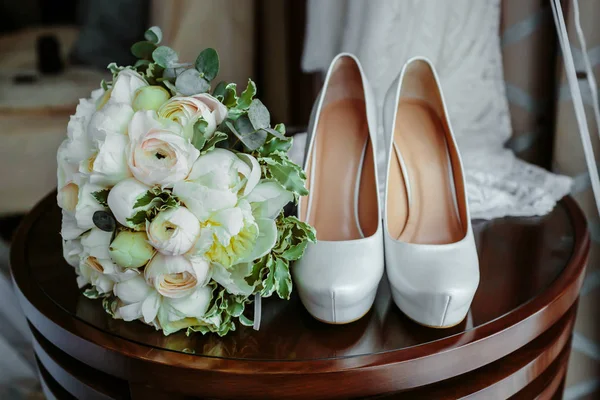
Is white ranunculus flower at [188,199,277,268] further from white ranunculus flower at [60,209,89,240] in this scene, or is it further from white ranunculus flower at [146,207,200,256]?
white ranunculus flower at [60,209,89,240]

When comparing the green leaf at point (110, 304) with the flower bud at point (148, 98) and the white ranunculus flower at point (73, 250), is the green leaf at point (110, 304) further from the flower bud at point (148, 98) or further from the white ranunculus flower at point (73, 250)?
the flower bud at point (148, 98)

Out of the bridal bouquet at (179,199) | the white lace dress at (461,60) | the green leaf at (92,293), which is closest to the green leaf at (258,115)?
the bridal bouquet at (179,199)

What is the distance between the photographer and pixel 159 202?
424 millimetres

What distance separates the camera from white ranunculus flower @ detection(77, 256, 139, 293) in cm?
45

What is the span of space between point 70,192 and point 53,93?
1.09 metres

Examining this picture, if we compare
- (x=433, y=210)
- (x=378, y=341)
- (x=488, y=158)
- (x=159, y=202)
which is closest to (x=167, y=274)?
(x=159, y=202)

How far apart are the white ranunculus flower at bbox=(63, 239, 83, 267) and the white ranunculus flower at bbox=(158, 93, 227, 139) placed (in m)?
0.14

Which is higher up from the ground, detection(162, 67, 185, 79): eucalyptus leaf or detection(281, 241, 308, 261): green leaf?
detection(162, 67, 185, 79): eucalyptus leaf

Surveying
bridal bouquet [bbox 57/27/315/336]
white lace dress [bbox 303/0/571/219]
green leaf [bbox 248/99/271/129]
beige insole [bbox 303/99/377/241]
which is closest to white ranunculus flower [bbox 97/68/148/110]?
bridal bouquet [bbox 57/27/315/336]

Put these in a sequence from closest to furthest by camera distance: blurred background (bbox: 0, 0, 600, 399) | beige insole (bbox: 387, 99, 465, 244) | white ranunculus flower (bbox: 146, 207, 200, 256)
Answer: white ranunculus flower (bbox: 146, 207, 200, 256) → beige insole (bbox: 387, 99, 465, 244) → blurred background (bbox: 0, 0, 600, 399)

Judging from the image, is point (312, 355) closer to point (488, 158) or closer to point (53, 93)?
point (488, 158)

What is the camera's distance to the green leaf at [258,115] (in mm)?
456

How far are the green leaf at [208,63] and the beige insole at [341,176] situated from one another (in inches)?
6.7

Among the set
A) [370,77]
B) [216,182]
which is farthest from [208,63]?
[370,77]
